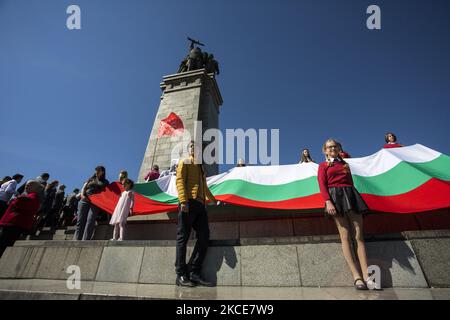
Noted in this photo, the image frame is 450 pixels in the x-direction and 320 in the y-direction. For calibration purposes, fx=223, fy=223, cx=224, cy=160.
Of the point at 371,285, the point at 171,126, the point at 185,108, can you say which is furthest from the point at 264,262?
the point at 185,108

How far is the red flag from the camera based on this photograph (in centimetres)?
1112

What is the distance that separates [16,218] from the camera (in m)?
4.34

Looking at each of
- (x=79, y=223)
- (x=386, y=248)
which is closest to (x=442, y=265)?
(x=386, y=248)

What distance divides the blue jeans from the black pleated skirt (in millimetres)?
5242

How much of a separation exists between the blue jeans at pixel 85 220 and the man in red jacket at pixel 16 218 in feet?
3.60

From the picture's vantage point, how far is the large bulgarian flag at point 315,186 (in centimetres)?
428

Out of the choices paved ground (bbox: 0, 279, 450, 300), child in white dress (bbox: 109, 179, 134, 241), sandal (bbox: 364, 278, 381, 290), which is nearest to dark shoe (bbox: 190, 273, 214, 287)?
paved ground (bbox: 0, 279, 450, 300)

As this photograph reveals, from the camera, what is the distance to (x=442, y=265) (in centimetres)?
298

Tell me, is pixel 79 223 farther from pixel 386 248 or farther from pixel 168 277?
pixel 386 248

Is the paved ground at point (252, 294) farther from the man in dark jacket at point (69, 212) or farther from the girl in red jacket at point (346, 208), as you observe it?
the man in dark jacket at point (69, 212)

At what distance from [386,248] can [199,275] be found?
2776 mm

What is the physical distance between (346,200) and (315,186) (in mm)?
2083

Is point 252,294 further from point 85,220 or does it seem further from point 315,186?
point 85,220

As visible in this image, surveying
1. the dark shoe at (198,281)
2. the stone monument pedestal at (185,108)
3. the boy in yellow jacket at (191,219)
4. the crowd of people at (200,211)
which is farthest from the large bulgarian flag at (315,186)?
the stone monument pedestal at (185,108)
